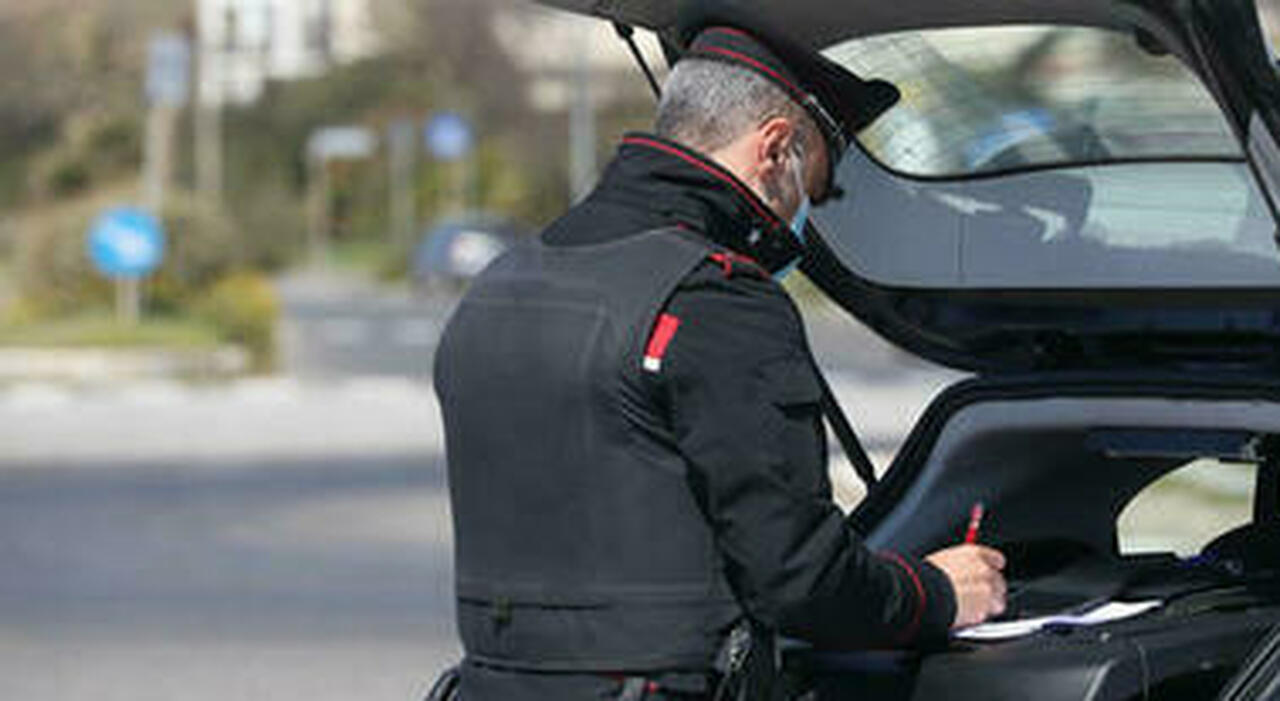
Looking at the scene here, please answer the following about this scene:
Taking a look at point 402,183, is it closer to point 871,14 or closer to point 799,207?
point 871,14

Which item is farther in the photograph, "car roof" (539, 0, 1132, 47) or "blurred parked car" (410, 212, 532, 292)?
"blurred parked car" (410, 212, 532, 292)

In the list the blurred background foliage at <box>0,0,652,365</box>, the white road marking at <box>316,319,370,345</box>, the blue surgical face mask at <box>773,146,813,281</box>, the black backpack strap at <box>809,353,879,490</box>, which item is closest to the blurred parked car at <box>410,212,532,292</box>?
the blurred background foliage at <box>0,0,652,365</box>

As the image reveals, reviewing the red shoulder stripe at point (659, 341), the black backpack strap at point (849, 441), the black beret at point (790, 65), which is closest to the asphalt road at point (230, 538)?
the black backpack strap at point (849, 441)

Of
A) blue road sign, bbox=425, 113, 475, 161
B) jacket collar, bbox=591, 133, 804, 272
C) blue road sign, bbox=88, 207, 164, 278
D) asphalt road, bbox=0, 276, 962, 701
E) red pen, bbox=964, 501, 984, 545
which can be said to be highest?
jacket collar, bbox=591, 133, 804, 272

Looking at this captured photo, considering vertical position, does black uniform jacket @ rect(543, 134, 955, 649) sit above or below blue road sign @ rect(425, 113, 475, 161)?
above

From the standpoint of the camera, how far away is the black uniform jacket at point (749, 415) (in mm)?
3021

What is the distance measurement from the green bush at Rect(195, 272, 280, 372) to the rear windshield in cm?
2391

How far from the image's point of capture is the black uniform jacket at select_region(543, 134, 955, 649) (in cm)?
302

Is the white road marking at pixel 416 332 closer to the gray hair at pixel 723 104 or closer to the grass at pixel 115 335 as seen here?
the grass at pixel 115 335

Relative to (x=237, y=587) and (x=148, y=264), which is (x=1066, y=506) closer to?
(x=237, y=587)

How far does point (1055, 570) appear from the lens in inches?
156

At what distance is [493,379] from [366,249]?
7719 centimetres

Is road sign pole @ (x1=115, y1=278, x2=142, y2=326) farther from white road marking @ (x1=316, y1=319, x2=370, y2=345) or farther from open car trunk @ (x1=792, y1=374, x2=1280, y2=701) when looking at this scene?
open car trunk @ (x1=792, y1=374, x2=1280, y2=701)

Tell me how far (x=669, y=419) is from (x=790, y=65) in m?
0.43
